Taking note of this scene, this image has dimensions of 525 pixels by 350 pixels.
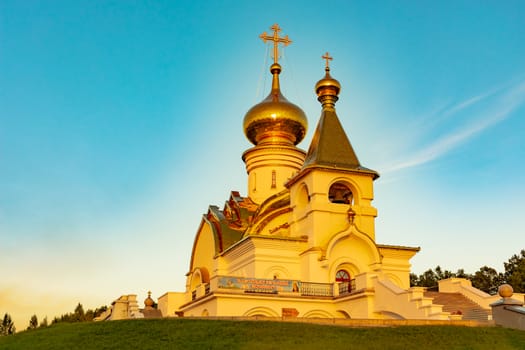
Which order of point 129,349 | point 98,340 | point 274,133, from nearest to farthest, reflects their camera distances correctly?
point 129,349 < point 98,340 < point 274,133

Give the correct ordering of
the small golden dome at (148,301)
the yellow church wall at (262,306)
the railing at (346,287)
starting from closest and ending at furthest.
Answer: the yellow church wall at (262,306)
the railing at (346,287)
the small golden dome at (148,301)

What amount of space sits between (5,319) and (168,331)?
30.4 meters

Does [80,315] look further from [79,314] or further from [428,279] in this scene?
[428,279]

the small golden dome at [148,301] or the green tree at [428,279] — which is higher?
the green tree at [428,279]

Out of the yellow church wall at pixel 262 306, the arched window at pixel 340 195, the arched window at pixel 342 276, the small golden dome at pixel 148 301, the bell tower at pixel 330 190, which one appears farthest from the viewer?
the small golden dome at pixel 148 301

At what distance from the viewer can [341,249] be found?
21.0 m

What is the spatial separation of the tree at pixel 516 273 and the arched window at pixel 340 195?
41.1ft

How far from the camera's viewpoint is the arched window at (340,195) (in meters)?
23.4

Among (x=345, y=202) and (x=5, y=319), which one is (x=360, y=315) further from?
(x=5, y=319)

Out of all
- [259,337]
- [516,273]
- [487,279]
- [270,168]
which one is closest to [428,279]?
[487,279]

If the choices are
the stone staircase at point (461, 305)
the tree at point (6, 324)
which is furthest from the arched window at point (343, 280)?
the tree at point (6, 324)

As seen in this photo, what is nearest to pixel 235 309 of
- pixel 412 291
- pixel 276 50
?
pixel 412 291

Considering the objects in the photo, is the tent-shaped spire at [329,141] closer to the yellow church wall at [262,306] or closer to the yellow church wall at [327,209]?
the yellow church wall at [327,209]

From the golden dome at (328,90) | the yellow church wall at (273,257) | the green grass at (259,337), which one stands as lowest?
the green grass at (259,337)
